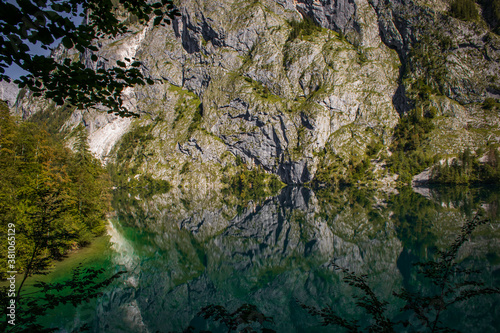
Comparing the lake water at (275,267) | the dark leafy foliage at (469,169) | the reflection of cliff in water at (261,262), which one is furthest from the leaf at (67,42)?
the dark leafy foliage at (469,169)

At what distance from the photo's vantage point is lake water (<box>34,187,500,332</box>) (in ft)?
55.7

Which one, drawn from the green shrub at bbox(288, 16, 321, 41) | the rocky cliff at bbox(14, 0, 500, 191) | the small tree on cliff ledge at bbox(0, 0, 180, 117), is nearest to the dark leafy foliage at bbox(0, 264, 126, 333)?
the small tree on cliff ledge at bbox(0, 0, 180, 117)

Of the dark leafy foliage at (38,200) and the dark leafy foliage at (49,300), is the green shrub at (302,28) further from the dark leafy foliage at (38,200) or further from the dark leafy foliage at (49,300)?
the dark leafy foliage at (49,300)

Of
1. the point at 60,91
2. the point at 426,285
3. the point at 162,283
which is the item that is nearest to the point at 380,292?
the point at 426,285

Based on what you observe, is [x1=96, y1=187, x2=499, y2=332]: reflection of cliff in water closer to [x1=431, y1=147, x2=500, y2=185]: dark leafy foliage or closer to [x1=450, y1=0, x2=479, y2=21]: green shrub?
[x1=431, y1=147, x2=500, y2=185]: dark leafy foliage

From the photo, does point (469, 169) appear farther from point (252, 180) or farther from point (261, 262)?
point (261, 262)

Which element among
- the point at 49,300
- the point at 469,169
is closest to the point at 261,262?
the point at 49,300

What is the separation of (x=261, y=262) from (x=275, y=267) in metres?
1.87

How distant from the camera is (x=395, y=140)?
13188 cm

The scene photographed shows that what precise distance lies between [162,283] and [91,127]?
634ft

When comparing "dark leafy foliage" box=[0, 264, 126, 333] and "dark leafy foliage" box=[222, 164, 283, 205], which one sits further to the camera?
"dark leafy foliage" box=[222, 164, 283, 205]

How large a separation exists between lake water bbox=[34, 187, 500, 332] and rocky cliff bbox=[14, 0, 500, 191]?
94893mm

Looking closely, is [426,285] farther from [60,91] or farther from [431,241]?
[60,91]

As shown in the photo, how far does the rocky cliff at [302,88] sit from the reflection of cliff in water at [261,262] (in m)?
92.6
